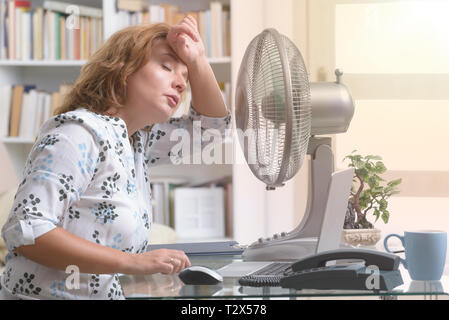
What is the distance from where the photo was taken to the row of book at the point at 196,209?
292cm

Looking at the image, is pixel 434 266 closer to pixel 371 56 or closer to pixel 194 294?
pixel 194 294

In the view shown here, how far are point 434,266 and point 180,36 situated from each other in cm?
60

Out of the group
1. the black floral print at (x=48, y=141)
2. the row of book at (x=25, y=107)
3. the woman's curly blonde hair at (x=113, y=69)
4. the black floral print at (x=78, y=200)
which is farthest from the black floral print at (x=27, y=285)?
the row of book at (x=25, y=107)

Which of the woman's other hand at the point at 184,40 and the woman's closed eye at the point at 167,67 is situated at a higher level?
the woman's other hand at the point at 184,40

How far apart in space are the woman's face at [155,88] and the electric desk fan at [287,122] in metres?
0.13

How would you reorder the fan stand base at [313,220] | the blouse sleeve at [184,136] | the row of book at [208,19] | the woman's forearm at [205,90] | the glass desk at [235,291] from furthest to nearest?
the row of book at [208,19] < the blouse sleeve at [184,136] < the woman's forearm at [205,90] < the fan stand base at [313,220] < the glass desk at [235,291]

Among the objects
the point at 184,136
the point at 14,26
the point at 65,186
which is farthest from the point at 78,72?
the point at 65,186

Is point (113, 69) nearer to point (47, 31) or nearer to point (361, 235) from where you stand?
point (361, 235)

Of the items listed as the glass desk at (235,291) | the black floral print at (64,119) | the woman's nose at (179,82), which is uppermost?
the woman's nose at (179,82)

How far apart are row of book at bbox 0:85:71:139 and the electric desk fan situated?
1960 millimetres

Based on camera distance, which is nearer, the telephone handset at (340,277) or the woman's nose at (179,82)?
the telephone handset at (340,277)

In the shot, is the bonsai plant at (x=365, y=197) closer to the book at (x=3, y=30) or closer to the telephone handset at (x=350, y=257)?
the telephone handset at (x=350, y=257)

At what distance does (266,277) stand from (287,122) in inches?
9.7

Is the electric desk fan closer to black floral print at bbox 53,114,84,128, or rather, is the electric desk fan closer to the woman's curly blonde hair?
the woman's curly blonde hair
